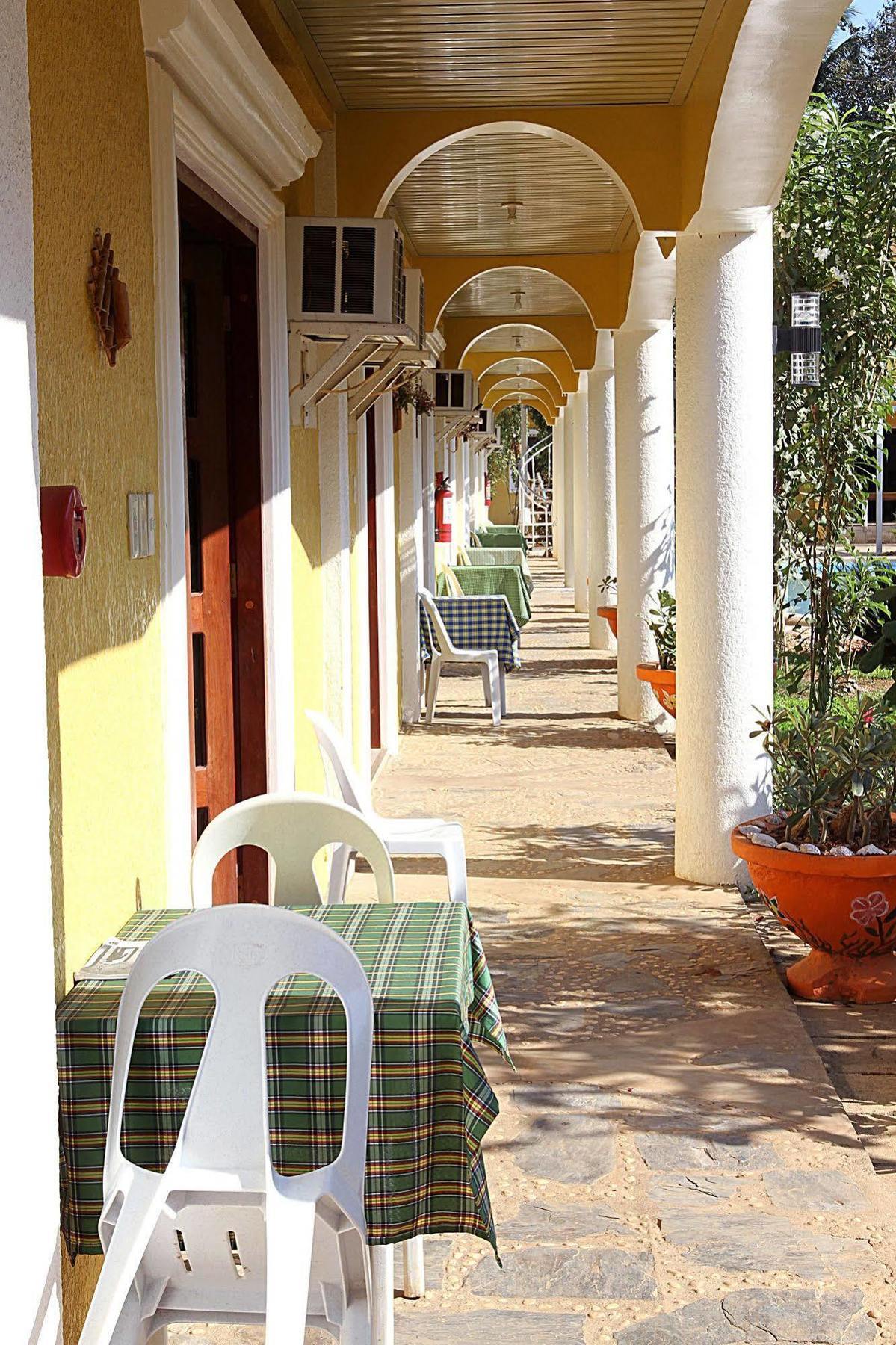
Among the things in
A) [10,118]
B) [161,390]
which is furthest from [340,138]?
[10,118]

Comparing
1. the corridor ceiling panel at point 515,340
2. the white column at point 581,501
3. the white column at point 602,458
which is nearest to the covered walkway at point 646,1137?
the white column at point 602,458

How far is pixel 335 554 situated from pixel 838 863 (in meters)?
2.50

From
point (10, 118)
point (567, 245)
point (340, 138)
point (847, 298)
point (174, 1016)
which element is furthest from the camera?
point (567, 245)

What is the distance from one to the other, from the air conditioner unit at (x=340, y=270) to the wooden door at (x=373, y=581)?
275 centimetres

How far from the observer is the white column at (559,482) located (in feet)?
80.9

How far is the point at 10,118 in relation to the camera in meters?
1.95

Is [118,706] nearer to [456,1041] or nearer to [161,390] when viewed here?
[161,390]

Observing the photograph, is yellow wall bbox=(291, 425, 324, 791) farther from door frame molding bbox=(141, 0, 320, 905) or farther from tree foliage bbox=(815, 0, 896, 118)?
tree foliage bbox=(815, 0, 896, 118)

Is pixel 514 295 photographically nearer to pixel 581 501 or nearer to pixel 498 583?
pixel 498 583

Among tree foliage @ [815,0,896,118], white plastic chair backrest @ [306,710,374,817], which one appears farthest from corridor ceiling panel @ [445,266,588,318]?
tree foliage @ [815,0,896,118]

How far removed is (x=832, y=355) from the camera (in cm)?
696

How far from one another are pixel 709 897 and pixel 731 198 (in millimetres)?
2516

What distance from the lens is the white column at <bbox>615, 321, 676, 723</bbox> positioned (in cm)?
955

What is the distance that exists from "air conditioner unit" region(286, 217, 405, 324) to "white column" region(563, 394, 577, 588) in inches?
514
